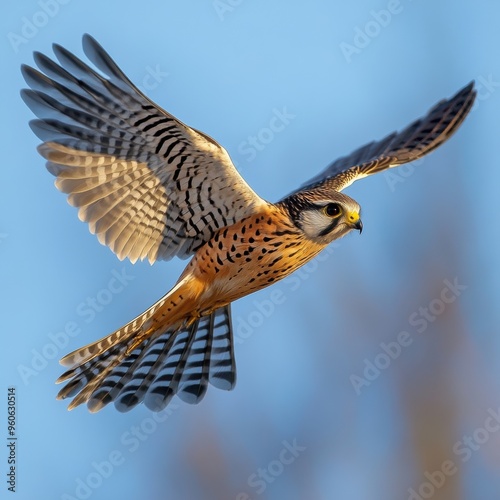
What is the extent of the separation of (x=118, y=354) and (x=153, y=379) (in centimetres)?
45

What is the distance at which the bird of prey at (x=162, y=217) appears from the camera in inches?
249

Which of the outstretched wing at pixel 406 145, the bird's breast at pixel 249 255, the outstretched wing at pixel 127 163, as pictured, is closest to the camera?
the outstretched wing at pixel 127 163

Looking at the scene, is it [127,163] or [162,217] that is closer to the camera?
A: [127,163]

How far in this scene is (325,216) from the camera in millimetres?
7051

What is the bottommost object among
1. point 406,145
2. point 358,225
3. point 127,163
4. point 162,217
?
point 358,225

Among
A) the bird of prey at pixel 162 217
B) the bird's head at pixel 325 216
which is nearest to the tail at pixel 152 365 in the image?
the bird of prey at pixel 162 217

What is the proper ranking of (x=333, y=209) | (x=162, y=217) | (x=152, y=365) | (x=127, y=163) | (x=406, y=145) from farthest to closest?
(x=406, y=145)
(x=152, y=365)
(x=333, y=209)
(x=162, y=217)
(x=127, y=163)

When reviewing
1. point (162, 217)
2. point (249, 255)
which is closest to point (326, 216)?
point (249, 255)

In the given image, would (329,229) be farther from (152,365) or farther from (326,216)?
(152,365)

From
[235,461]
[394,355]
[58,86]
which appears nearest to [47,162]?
[58,86]

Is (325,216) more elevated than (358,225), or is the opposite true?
(325,216)

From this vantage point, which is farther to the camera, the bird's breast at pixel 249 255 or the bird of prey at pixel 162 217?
the bird's breast at pixel 249 255

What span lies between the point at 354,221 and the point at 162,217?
4.21 ft

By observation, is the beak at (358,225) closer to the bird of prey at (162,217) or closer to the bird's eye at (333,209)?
the bird of prey at (162,217)
